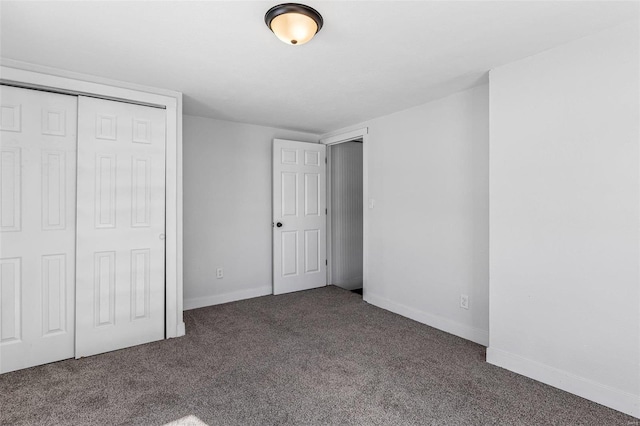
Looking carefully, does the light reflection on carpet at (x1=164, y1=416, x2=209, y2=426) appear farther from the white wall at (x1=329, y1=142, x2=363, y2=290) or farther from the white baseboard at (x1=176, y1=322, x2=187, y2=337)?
the white wall at (x1=329, y1=142, x2=363, y2=290)

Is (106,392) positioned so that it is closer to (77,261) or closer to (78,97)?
(77,261)

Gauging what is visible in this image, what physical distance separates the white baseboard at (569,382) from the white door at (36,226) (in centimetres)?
342

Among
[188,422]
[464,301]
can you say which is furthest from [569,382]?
[188,422]

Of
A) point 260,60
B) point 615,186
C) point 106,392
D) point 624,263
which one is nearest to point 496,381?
point 624,263

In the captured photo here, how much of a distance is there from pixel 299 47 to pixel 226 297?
311 cm

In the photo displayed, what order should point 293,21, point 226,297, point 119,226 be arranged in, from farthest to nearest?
point 226,297 < point 119,226 < point 293,21

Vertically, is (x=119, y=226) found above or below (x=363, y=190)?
below

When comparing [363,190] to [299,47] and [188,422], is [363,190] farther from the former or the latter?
[188,422]

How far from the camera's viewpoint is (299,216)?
15.4 ft

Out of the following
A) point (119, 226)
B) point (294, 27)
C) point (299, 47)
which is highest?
point (299, 47)

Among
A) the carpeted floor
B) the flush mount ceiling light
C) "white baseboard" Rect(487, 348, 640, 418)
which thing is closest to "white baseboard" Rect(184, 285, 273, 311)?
the carpeted floor

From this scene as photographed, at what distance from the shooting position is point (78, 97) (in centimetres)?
273

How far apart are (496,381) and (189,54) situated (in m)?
3.14

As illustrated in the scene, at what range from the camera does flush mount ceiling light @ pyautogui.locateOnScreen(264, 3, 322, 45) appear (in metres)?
1.74
